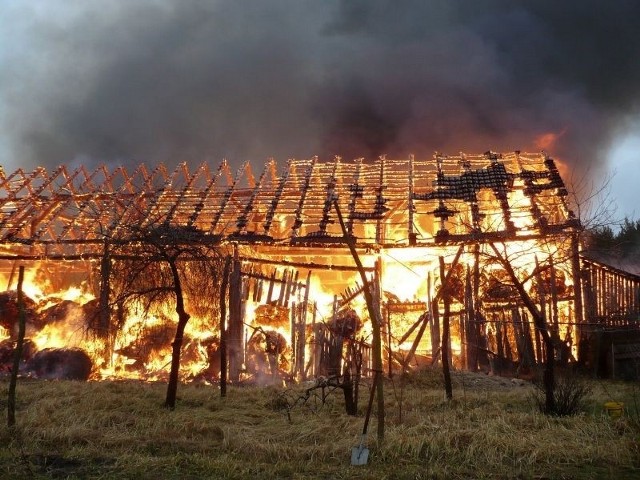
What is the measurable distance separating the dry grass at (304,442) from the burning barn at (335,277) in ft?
11.5

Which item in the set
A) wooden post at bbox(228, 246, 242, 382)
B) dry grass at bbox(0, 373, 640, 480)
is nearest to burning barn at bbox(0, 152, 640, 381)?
wooden post at bbox(228, 246, 242, 382)

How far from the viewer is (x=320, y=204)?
62.6 feet

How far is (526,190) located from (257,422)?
13.2 m

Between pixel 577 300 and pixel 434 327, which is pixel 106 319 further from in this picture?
pixel 577 300

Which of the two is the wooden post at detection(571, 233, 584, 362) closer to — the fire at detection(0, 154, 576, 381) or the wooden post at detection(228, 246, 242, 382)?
the fire at detection(0, 154, 576, 381)

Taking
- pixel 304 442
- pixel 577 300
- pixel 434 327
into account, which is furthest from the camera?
pixel 434 327

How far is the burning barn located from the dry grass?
3516mm

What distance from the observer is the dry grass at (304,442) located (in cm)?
608

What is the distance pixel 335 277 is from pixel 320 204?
3768 millimetres

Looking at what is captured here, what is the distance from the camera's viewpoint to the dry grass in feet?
20.0

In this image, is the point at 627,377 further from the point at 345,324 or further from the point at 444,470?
the point at 444,470

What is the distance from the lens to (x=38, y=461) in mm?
6430

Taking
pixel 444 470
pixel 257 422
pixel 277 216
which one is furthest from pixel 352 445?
pixel 277 216

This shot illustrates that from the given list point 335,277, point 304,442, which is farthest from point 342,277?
point 304,442
